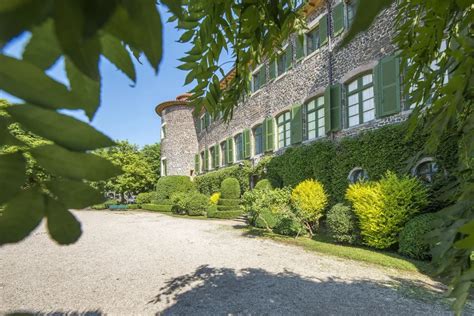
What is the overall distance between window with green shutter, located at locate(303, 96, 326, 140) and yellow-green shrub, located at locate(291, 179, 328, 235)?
2281 millimetres

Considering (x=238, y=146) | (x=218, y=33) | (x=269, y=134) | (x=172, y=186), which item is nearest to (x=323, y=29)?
(x=269, y=134)

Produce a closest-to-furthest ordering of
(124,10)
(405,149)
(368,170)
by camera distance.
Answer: (124,10), (405,149), (368,170)

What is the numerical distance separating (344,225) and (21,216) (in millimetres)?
8882

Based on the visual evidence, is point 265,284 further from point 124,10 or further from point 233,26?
point 124,10

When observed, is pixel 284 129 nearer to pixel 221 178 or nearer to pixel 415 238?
pixel 221 178

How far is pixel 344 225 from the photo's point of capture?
854 cm

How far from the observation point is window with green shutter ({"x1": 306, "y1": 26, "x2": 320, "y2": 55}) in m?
12.6

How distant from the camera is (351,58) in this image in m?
10.8

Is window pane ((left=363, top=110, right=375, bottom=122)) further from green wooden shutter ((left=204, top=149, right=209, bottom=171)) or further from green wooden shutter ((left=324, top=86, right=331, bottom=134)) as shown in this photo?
green wooden shutter ((left=204, top=149, right=209, bottom=171))

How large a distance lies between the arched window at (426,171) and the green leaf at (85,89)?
8.87 meters

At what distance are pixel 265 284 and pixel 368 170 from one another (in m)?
5.68

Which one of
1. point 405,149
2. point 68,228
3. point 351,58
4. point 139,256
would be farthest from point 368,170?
point 68,228

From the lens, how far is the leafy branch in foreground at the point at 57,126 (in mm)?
315

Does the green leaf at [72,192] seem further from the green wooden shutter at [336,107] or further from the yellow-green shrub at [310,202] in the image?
the green wooden shutter at [336,107]
